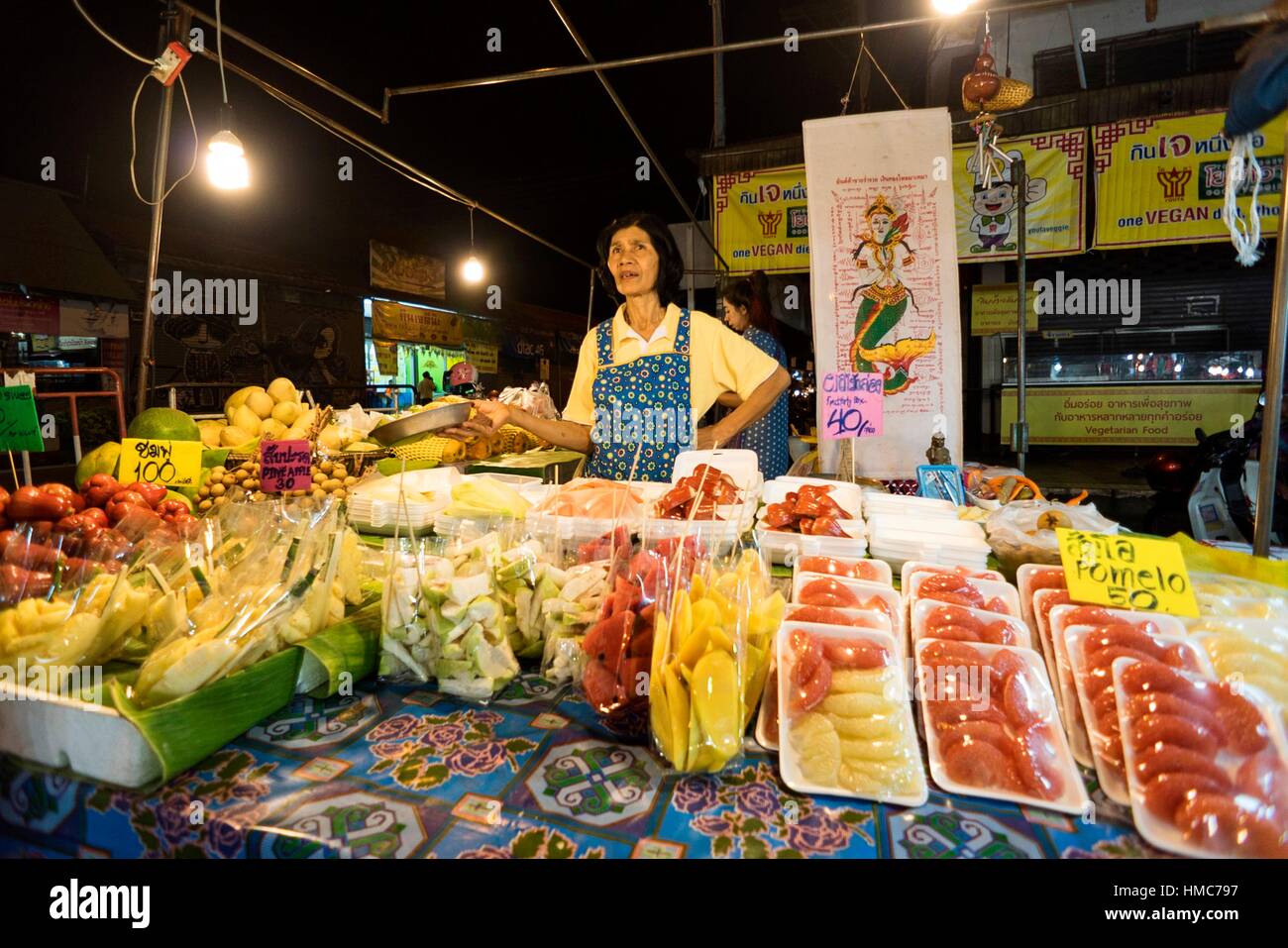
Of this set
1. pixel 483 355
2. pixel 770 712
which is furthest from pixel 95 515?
pixel 483 355

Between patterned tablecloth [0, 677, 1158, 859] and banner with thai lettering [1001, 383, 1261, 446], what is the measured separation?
955 cm

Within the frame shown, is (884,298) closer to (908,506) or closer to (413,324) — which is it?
(908,506)

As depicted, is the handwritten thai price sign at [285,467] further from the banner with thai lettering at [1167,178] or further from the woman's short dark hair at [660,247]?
the banner with thai lettering at [1167,178]

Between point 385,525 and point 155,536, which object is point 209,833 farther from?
point 385,525

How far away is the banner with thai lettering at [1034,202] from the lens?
636cm

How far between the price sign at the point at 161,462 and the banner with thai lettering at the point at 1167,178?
8.09 m

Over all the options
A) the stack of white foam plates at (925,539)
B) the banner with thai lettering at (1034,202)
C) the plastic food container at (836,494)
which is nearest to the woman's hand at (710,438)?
the plastic food container at (836,494)

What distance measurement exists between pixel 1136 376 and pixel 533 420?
9679mm

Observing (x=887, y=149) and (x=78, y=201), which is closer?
(x=887, y=149)

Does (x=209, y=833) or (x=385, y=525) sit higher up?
(x=385, y=525)

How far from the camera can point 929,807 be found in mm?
1025

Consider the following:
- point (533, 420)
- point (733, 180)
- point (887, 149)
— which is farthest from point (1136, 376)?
point (533, 420)

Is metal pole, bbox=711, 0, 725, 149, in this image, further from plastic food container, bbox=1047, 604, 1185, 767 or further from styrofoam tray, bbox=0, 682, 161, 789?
styrofoam tray, bbox=0, 682, 161, 789
